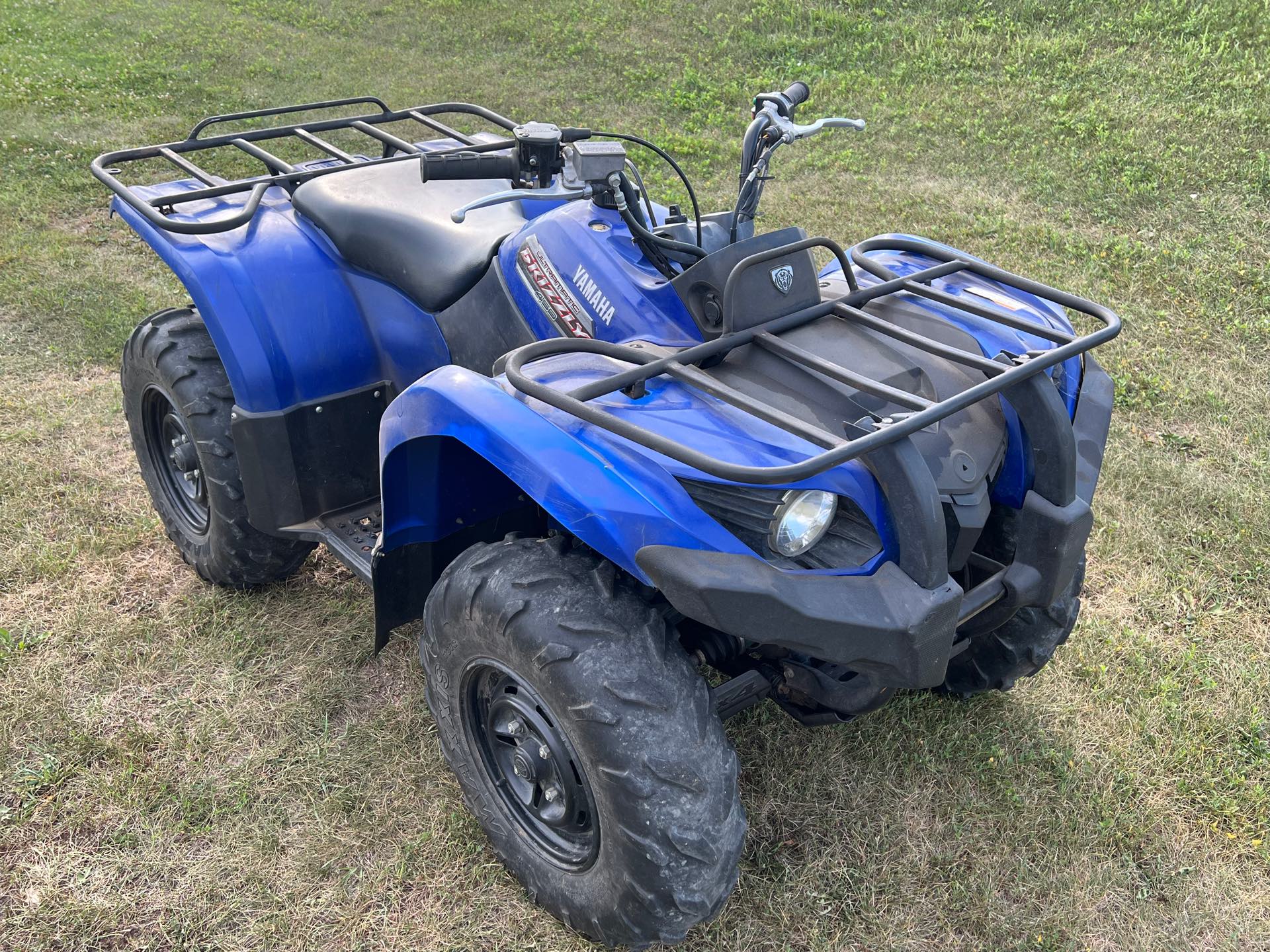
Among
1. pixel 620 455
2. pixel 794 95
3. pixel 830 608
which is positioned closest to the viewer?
pixel 830 608

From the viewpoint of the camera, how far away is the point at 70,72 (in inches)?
415

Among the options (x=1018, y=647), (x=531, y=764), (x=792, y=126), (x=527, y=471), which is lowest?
(x=1018, y=647)

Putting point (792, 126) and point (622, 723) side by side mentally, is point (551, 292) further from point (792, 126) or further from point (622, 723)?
point (622, 723)

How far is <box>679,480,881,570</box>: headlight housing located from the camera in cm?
200

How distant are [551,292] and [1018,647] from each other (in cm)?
164

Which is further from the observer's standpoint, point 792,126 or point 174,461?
point 174,461

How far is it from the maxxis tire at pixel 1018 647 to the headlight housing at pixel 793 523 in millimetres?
881

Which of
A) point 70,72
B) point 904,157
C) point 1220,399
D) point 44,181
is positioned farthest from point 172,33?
point 1220,399

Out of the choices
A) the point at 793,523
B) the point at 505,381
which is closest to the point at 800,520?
the point at 793,523

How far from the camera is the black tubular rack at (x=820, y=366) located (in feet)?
5.97

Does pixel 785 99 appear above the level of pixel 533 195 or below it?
above

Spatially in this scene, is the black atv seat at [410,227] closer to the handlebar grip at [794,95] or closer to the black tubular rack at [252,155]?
the black tubular rack at [252,155]

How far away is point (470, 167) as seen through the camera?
246 cm

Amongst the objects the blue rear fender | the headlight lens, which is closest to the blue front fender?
the headlight lens
